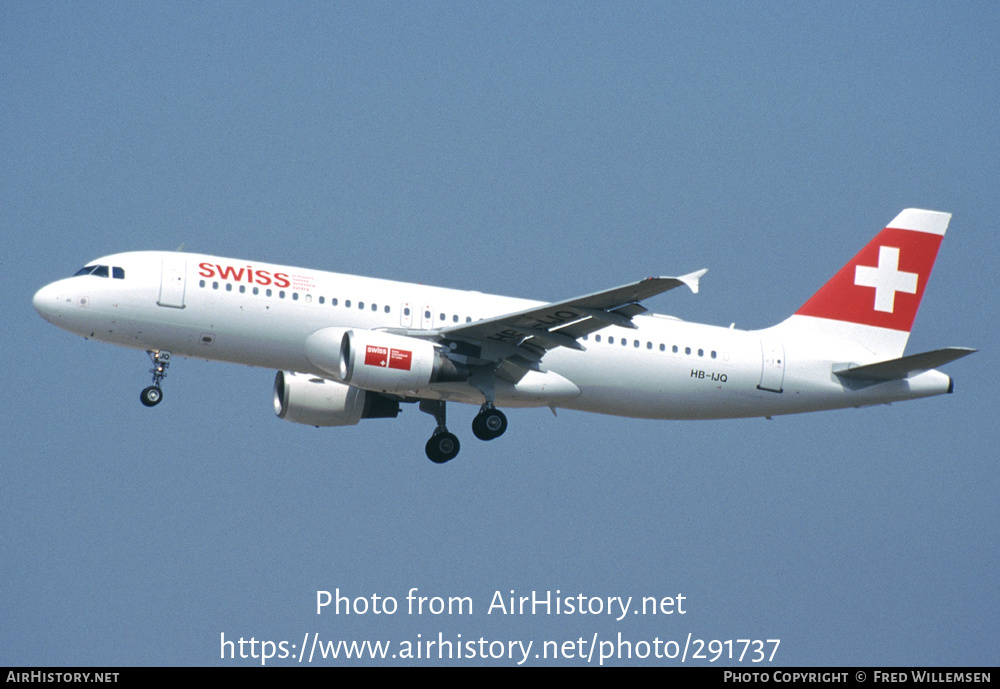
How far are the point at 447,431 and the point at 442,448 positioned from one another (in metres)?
0.62

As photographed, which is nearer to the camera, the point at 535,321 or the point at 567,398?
the point at 535,321

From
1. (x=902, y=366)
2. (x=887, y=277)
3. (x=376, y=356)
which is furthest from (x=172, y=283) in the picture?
(x=887, y=277)

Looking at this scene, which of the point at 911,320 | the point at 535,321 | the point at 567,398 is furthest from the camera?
the point at 911,320

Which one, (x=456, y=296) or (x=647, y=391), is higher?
(x=456, y=296)

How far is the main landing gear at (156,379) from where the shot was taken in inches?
1350

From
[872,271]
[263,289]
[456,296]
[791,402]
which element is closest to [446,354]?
[456,296]

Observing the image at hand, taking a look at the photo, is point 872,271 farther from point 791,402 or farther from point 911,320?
point 791,402

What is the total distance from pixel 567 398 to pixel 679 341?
136 inches

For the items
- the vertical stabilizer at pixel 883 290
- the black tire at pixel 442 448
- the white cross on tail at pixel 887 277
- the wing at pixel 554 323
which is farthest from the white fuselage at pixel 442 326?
the white cross on tail at pixel 887 277

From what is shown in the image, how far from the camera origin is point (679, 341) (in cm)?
3628

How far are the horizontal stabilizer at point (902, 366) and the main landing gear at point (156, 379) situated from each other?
17.6m

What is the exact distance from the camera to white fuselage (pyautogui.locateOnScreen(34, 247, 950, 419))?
110 feet

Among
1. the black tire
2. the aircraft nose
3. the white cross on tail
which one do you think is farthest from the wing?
the white cross on tail

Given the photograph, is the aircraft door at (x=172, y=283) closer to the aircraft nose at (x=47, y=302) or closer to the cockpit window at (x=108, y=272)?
the cockpit window at (x=108, y=272)
